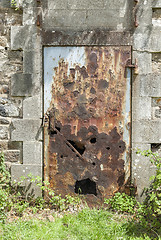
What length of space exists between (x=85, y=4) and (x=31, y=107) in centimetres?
171

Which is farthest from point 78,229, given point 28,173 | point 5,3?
point 5,3

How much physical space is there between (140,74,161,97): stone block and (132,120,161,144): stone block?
1.34 ft

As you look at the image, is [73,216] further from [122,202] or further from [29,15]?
[29,15]

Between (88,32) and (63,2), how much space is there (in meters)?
0.58

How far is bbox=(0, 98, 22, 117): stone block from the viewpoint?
406cm

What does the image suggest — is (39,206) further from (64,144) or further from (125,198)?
(125,198)

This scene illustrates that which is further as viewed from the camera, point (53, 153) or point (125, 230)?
point (53, 153)

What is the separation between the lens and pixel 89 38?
3.92m

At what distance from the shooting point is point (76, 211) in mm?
3898

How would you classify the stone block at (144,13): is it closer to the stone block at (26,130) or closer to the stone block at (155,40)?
the stone block at (155,40)

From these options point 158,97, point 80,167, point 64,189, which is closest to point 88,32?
point 158,97

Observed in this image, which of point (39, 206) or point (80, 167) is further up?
point (80, 167)

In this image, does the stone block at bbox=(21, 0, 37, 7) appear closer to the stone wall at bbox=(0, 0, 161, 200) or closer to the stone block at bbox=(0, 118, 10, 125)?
the stone wall at bbox=(0, 0, 161, 200)

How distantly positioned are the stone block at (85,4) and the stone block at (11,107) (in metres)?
1.63
